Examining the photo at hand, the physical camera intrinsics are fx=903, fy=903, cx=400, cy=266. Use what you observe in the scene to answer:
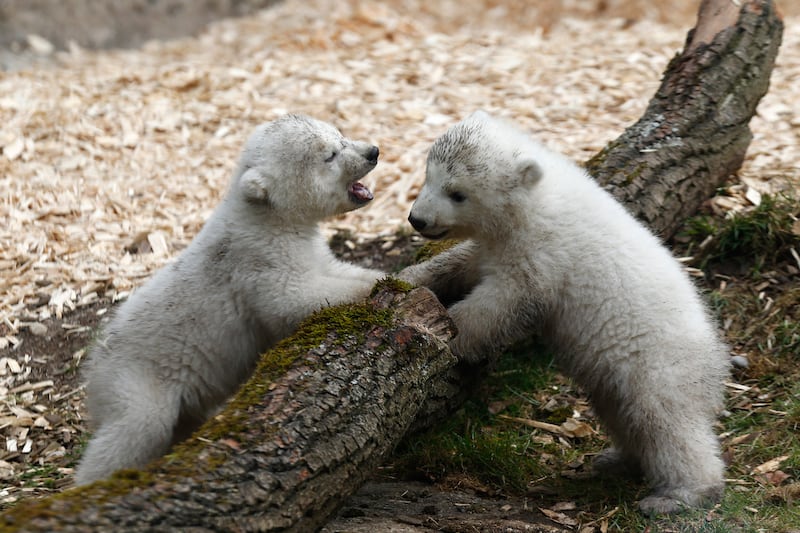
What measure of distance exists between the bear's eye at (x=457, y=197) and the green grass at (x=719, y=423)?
132cm

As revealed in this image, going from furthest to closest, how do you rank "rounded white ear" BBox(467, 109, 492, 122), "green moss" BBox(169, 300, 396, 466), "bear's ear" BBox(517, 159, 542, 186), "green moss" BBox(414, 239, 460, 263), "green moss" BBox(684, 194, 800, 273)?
"green moss" BBox(684, 194, 800, 273)
"green moss" BBox(414, 239, 460, 263)
"rounded white ear" BBox(467, 109, 492, 122)
"bear's ear" BBox(517, 159, 542, 186)
"green moss" BBox(169, 300, 396, 466)

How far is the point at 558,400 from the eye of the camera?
5.78m

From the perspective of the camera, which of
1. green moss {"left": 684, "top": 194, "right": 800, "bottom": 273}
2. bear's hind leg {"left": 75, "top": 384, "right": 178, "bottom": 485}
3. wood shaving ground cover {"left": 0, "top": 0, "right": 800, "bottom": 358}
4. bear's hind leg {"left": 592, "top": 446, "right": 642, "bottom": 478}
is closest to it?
bear's hind leg {"left": 75, "top": 384, "right": 178, "bottom": 485}

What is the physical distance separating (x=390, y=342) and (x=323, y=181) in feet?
4.07

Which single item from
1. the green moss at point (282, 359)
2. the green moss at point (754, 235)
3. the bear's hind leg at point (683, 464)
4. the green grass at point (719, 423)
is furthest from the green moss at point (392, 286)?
the green moss at point (754, 235)

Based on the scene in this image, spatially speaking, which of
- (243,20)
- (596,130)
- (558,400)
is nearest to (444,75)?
(596,130)

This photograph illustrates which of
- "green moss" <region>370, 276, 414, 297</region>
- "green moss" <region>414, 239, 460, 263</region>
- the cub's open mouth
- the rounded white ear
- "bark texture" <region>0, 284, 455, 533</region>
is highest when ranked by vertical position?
the rounded white ear

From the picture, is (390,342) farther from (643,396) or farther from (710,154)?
(710,154)

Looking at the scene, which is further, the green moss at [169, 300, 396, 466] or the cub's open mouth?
the cub's open mouth

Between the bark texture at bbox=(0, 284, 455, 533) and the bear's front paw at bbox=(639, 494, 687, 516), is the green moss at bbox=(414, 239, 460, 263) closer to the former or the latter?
the bark texture at bbox=(0, 284, 455, 533)

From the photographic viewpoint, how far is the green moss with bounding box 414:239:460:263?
5.64 m

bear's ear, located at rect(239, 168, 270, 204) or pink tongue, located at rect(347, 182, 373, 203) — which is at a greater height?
bear's ear, located at rect(239, 168, 270, 204)

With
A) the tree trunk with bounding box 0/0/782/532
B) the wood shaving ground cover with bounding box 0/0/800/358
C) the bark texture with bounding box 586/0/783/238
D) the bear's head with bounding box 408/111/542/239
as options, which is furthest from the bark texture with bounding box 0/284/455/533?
the wood shaving ground cover with bounding box 0/0/800/358

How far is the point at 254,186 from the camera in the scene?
4695mm
